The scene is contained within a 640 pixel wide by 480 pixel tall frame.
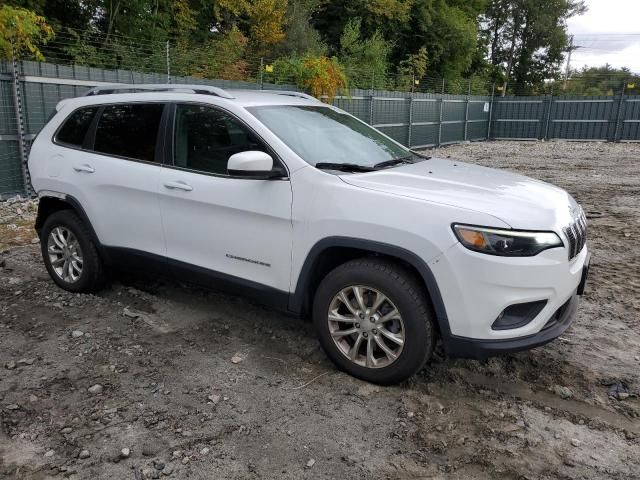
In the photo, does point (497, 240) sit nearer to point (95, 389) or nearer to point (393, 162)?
point (393, 162)

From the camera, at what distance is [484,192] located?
3289 millimetres

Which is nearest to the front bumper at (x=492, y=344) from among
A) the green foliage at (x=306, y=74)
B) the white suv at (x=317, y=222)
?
the white suv at (x=317, y=222)

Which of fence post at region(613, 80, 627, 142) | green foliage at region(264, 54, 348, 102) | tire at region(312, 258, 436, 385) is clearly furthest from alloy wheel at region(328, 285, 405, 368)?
fence post at region(613, 80, 627, 142)

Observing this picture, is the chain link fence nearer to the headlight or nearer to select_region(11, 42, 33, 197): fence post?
select_region(11, 42, 33, 197): fence post

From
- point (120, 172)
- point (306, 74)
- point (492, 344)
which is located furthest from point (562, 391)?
point (306, 74)

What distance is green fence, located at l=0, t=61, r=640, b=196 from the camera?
8539 mm

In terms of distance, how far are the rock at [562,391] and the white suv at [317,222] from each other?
1.40 feet

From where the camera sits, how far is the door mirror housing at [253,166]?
3.39 metres

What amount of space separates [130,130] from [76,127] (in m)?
0.68

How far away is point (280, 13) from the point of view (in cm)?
2102

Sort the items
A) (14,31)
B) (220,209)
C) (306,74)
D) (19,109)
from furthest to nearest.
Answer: (306,74)
(19,109)
(14,31)
(220,209)

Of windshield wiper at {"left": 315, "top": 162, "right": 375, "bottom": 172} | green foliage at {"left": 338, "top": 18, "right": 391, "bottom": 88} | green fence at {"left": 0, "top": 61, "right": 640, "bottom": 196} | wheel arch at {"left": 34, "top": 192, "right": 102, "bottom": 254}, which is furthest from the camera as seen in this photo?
green foliage at {"left": 338, "top": 18, "right": 391, "bottom": 88}

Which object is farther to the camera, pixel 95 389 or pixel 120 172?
pixel 120 172

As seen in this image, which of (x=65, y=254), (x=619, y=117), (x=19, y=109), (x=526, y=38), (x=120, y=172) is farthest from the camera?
(x=526, y=38)
